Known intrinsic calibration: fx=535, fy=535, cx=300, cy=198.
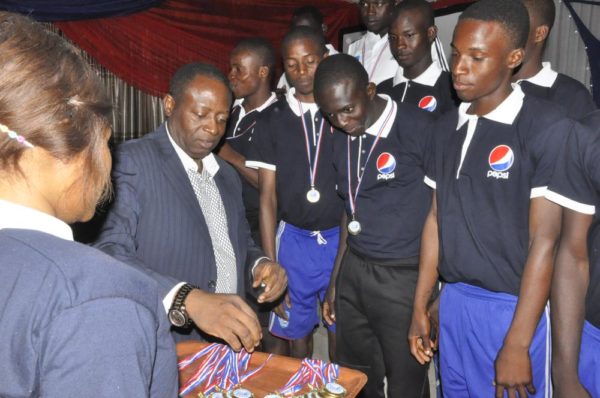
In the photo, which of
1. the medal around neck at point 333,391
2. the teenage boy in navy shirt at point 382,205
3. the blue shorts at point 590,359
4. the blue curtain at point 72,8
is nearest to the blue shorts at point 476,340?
the blue shorts at point 590,359

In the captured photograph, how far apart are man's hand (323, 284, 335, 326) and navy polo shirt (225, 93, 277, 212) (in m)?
0.80

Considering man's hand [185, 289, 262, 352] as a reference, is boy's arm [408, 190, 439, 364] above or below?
below

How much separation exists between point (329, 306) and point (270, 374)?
119 cm

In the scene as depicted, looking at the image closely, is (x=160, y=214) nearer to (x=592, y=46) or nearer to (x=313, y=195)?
(x=313, y=195)

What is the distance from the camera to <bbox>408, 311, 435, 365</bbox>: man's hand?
2.27 metres

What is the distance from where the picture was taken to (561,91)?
93.7 inches

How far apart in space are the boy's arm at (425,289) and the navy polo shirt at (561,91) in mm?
738

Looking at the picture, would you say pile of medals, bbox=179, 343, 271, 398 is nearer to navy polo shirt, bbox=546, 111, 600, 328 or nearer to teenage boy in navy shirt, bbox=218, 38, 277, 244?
navy polo shirt, bbox=546, 111, 600, 328

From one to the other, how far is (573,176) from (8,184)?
5.28ft

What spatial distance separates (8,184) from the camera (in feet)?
2.64

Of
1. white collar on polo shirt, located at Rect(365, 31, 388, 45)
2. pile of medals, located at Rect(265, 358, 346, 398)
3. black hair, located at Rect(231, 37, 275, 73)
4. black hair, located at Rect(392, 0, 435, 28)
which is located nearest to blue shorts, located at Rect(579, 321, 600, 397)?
pile of medals, located at Rect(265, 358, 346, 398)

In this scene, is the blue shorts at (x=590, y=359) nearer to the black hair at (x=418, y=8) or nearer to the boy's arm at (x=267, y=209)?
the boy's arm at (x=267, y=209)

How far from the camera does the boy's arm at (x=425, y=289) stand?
2.20 meters

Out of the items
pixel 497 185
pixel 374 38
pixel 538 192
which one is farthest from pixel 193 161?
pixel 374 38
